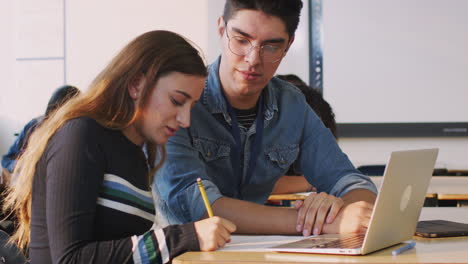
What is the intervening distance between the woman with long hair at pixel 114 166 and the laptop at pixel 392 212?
0.67 ft

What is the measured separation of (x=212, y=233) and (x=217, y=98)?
2.41 feet

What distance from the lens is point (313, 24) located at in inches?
216

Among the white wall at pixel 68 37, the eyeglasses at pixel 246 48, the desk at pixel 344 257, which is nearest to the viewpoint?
the desk at pixel 344 257

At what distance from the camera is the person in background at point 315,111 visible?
328 centimetres

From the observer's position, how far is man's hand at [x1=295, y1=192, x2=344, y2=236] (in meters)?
1.61

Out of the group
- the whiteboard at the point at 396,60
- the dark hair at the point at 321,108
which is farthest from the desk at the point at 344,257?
the whiteboard at the point at 396,60

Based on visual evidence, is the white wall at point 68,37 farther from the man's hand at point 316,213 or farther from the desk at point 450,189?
the man's hand at point 316,213

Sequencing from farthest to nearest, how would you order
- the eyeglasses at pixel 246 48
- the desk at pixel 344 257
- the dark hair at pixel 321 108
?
the dark hair at pixel 321 108, the eyeglasses at pixel 246 48, the desk at pixel 344 257

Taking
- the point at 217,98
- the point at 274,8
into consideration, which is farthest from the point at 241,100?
the point at 274,8

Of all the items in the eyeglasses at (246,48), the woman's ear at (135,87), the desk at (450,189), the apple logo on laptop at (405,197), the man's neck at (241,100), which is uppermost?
the eyeglasses at (246,48)

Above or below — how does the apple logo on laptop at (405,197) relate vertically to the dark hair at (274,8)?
below

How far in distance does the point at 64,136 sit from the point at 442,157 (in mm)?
4383

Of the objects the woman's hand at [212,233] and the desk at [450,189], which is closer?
the woman's hand at [212,233]

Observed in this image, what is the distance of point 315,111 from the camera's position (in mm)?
3242
